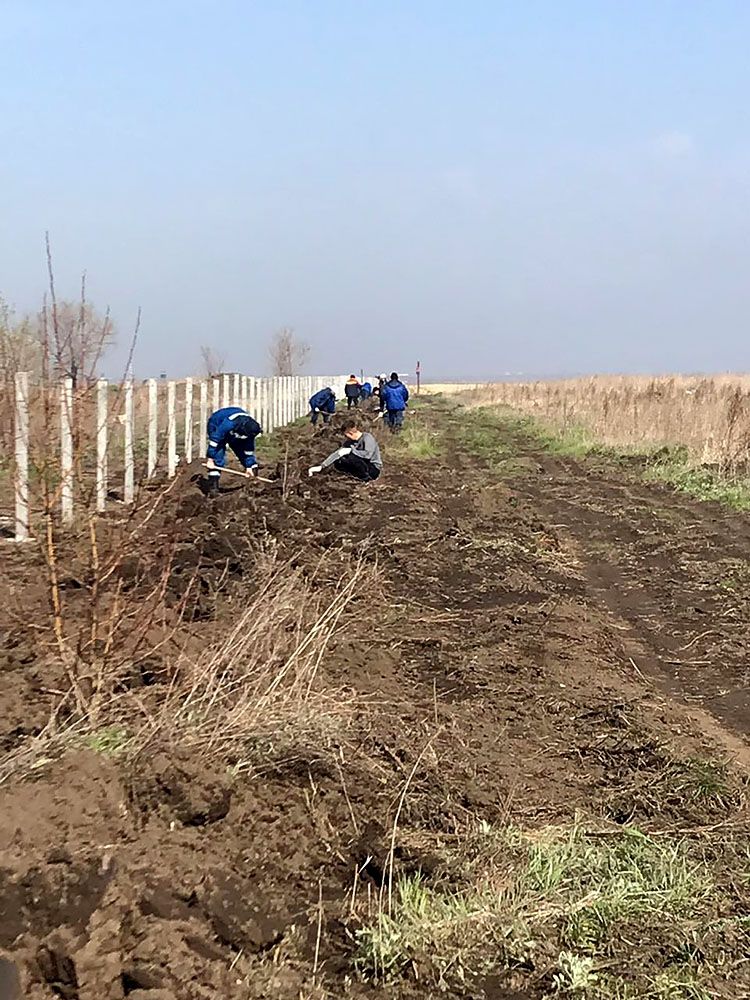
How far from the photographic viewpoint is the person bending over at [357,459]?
574 inches

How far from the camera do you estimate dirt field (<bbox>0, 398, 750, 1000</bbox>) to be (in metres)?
3.06

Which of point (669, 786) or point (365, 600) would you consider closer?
point (669, 786)

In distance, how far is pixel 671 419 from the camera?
71.9 feet

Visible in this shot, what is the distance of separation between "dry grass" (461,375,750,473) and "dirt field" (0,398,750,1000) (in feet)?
33.4

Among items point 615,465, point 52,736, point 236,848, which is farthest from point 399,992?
point 615,465

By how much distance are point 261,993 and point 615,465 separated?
17040 mm

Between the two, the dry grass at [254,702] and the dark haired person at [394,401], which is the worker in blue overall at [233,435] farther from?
the dark haired person at [394,401]

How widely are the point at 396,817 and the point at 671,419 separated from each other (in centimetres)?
1925

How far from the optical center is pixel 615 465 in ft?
62.9

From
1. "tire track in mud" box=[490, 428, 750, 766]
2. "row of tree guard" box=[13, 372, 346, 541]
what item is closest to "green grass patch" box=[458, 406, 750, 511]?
"tire track in mud" box=[490, 428, 750, 766]

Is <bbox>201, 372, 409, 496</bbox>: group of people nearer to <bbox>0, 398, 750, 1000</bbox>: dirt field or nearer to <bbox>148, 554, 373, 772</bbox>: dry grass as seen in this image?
<bbox>0, 398, 750, 1000</bbox>: dirt field

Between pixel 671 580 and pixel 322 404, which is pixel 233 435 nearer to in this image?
pixel 671 580

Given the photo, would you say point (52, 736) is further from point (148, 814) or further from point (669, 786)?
point (669, 786)

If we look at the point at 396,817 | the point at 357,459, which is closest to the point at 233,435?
the point at 357,459
